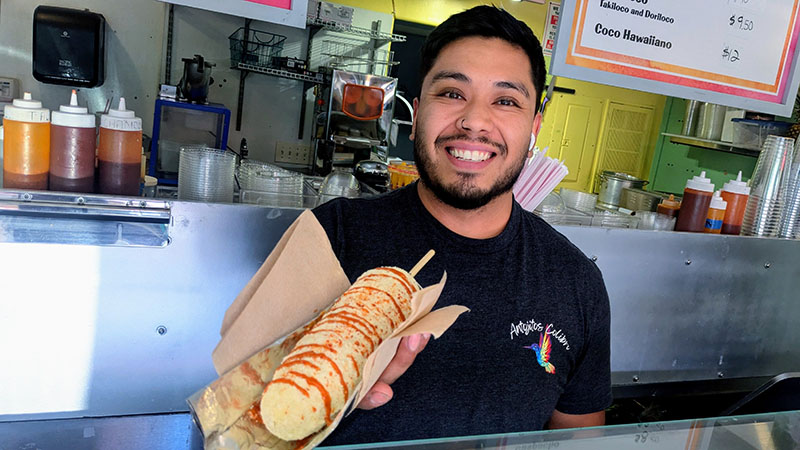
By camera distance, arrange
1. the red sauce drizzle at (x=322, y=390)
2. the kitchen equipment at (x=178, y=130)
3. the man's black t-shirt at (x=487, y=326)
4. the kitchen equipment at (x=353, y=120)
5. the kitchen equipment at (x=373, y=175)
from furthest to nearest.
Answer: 1. the kitchen equipment at (x=353, y=120)
2. the kitchen equipment at (x=178, y=130)
3. the kitchen equipment at (x=373, y=175)
4. the man's black t-shirt at (x=487, y=326)
5. the red sauce drizzle at (x=322, y=390)

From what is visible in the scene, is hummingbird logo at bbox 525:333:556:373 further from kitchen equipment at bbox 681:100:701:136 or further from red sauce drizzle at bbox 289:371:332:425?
kitchen equipment at bbox 681:100:701:136

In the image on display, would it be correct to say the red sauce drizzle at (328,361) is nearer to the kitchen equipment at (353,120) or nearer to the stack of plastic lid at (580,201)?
the stack of plastic lid at (580,201)

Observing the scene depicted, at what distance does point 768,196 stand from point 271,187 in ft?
5.47

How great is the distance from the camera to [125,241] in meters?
1.36

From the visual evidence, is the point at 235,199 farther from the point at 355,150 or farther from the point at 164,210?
the point at 355,150

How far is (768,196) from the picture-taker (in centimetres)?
203

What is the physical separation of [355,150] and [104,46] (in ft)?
5.55

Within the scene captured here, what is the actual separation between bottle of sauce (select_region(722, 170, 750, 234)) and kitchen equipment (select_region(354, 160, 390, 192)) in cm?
A: 122

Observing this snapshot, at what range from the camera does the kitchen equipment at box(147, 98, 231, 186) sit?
3080 millimetres

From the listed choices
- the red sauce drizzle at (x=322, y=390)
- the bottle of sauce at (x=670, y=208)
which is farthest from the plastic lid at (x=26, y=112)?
the bottle of sauce at (x=670, y=208)

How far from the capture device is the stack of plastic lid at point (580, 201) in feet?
6.52

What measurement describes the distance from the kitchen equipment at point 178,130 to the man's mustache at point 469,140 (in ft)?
6.75

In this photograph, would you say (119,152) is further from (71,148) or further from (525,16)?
(525,16)

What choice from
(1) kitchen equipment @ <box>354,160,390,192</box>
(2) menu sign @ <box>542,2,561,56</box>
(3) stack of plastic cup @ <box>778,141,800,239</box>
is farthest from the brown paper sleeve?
(2) menu sign @ <box>542,2,561,56</box>
